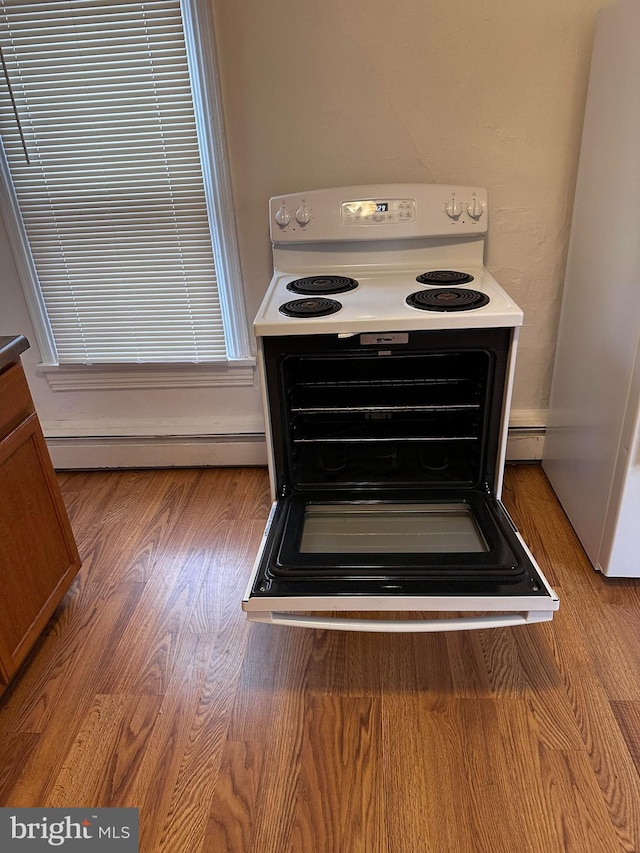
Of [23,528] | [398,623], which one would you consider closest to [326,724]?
[398,623]

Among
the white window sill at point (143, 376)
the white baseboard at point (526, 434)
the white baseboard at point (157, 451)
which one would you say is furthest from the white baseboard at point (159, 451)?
the white baseboard at point (526, 434)

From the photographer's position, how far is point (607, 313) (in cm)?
168

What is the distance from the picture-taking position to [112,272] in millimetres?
2176

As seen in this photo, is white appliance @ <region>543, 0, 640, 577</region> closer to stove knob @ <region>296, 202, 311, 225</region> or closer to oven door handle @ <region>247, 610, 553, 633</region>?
oven door handle @ <region>247, 610, 553, 633</region>

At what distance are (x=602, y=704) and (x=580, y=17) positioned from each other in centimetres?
190

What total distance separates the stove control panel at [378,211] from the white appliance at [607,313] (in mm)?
547

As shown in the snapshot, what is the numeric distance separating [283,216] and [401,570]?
1.20m

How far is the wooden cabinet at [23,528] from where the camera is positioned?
4.72 ft

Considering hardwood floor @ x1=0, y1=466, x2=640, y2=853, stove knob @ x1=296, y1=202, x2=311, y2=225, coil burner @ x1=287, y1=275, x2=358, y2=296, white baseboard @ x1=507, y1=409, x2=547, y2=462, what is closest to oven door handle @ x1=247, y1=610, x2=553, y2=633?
hardwood floor @ x1=0, y1=466, x2=640, y2=853

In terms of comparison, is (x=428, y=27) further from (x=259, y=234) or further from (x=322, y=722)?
(x=322, y=722)

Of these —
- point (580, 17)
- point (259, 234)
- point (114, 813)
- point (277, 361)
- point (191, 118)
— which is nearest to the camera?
point (114, 813)

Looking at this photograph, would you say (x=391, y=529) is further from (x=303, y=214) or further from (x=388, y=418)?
(x=303, y=214)

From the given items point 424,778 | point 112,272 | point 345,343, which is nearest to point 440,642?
point 424,778

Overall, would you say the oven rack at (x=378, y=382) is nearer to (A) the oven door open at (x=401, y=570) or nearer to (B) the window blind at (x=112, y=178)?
(A) the oven door open at (x=401, y=570)
